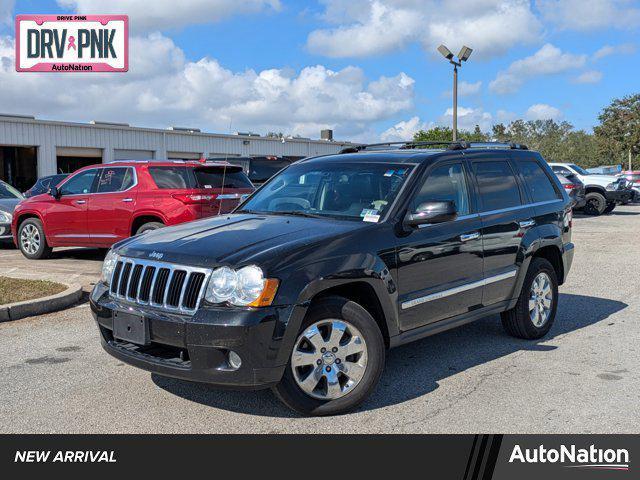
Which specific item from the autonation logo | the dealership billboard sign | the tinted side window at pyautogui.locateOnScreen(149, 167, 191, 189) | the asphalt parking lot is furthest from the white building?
the autonation logo

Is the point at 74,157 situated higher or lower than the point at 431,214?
higher

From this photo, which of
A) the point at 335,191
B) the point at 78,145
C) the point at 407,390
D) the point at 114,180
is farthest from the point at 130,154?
the point at 407,390

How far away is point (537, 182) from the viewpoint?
22.4 feet

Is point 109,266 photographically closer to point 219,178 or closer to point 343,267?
point 343,267

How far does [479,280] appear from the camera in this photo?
18.8 feet

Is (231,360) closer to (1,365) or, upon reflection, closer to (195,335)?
(195,335)

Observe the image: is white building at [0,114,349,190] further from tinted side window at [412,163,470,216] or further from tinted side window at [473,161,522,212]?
tinted side window at [412,163,470,216]

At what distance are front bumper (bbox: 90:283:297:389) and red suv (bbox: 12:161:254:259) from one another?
21.6ft

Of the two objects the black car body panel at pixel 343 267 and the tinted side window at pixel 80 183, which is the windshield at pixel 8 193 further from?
the black car body panel at pixel 343 267

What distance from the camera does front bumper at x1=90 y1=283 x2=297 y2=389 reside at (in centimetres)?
415

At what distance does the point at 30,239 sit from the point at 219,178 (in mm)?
4007

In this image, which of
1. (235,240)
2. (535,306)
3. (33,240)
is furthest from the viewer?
(33,240)

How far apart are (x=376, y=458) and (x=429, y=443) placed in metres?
0.38

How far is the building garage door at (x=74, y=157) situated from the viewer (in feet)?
108
